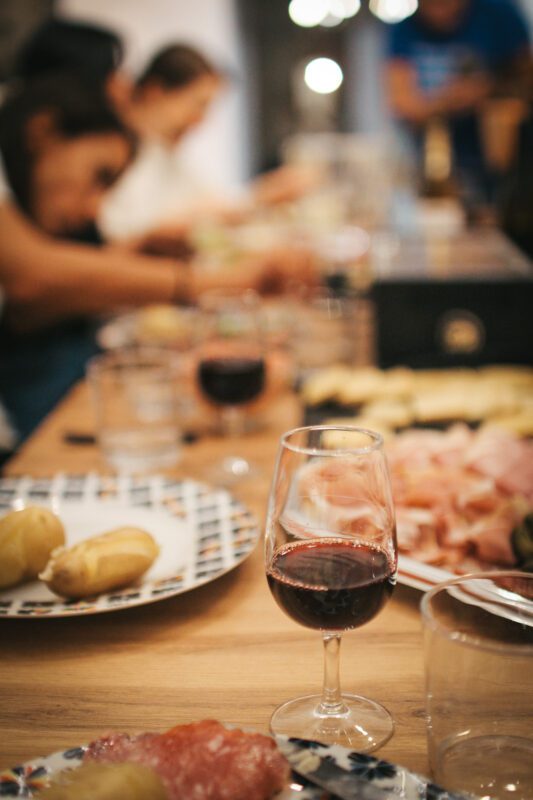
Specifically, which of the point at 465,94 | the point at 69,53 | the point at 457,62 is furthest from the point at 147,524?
the point at 457,62

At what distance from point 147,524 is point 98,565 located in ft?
0.62

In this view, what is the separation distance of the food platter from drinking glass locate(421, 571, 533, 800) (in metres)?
0.03

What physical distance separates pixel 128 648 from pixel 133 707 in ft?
0.29

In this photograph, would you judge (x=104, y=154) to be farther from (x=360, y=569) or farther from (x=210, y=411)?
(x=360, y=569)

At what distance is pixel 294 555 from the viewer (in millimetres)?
598

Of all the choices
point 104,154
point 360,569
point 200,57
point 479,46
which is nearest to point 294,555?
point 360,569

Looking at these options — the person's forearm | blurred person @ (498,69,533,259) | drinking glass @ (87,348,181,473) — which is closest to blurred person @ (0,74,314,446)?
the person's forearm

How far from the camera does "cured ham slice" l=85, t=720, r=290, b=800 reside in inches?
18.8

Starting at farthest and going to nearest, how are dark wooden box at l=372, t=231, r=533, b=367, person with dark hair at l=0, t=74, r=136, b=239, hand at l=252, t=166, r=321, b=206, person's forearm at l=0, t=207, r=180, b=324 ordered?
hand at l=252, t=166, r=321, b=206 < person with dark hair at l=0, t=74, r=136, b=239 < person's forearm at l=0, t=207, r=180, b=324 < dark wooden box at l=372, t=231, r=533, b=367

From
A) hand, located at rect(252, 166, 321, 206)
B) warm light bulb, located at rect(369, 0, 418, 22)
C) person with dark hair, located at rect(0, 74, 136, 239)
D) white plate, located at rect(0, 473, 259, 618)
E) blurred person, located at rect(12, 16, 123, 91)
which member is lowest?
white plate, located at rect(0, 473, 259, 618)

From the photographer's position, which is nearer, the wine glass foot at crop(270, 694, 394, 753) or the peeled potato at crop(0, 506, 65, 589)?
the wine glass foot at crop(270, 694, 394, 753)

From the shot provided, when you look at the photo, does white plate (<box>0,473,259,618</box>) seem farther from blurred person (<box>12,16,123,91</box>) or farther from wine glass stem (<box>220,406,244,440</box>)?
blurred person (<box>12,16,123,91</box>)

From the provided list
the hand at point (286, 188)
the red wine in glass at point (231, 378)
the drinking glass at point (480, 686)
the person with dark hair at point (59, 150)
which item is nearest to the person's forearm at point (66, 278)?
the person with dark hair at point (59, 150)

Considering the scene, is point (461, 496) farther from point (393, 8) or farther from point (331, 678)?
point (393, 8)
